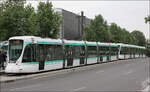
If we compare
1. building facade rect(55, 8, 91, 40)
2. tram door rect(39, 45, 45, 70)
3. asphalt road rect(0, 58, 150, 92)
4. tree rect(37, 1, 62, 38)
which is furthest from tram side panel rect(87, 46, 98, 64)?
building facade rect(55, 8, 91, 40)

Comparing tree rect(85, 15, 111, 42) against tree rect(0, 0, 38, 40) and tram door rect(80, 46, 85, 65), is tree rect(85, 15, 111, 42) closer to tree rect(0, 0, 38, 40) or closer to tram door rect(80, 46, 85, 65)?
tram door rect(80, 46, 85, 65)

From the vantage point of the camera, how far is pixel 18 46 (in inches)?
637

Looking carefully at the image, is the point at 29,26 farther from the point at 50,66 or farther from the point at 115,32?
the point at 115,32

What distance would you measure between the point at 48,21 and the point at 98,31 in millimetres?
25474

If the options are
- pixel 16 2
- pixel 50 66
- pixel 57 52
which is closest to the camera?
pixel 50 66

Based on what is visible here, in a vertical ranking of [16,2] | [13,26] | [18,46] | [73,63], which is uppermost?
[16,2]

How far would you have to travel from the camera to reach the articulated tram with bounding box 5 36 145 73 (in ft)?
52.1

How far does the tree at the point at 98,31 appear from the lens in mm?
55031

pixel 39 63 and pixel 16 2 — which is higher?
pixel 16 2

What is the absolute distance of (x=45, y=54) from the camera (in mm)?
18172

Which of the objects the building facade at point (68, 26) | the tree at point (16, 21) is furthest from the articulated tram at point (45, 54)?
the building facade at point (68, 26)

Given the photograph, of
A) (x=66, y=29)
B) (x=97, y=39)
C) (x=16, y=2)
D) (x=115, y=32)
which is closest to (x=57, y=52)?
(x=16, y=2)

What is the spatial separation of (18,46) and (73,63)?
7978 mm

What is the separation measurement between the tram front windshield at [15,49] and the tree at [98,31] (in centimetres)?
3909
